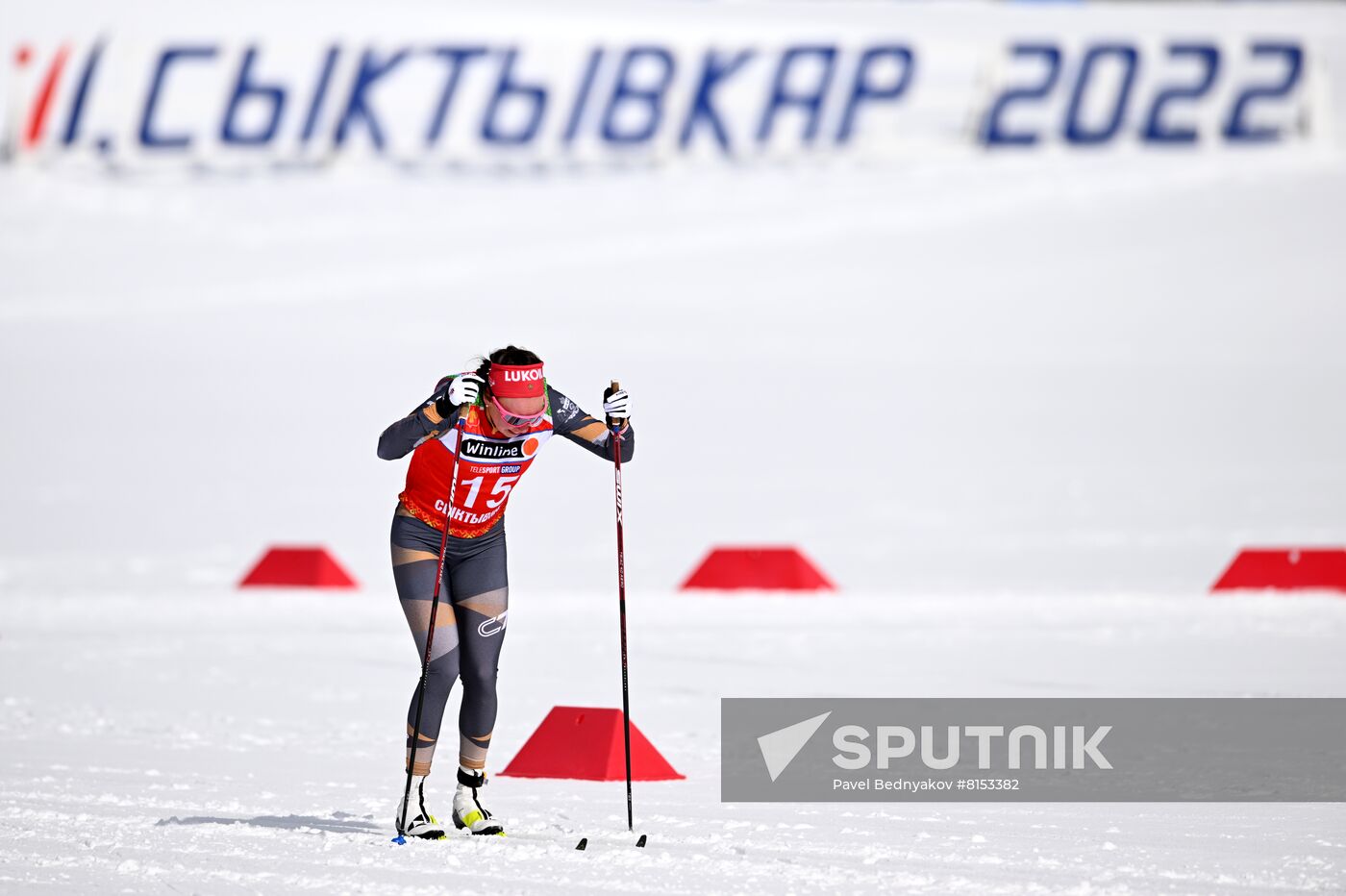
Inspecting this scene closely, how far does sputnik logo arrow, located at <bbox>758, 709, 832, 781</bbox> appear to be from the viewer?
7.64m

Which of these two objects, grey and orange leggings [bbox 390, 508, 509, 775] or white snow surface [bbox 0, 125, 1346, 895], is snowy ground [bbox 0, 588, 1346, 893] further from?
grey and orange leggings [bbox 390, 508, 509, 775]

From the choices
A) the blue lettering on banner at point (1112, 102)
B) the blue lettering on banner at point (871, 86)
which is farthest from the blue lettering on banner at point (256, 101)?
the blue lettering on banner at point (1112, 102)

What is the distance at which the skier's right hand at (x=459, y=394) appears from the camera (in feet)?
20.1

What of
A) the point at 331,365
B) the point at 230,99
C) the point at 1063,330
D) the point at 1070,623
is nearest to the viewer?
the point at 1070,623

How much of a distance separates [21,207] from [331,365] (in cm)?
967

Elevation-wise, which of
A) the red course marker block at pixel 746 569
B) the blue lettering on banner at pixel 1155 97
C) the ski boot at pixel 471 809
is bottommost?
the ski boot at pixel 471 809

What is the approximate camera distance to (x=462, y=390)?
6121 millimetres

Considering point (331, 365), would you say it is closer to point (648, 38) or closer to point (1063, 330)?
point (1063, 330)

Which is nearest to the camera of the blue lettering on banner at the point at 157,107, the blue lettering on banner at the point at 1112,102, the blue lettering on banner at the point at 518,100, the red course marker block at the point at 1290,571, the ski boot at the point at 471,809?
the ski boot at the point at 471,809

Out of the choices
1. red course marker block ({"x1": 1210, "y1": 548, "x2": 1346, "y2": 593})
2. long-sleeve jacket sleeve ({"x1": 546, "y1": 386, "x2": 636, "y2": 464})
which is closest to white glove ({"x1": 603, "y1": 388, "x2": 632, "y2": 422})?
long-sleeve jacket sleeve ({"x1": 546, "y1": 386, "x2": 636, "y2": 464})

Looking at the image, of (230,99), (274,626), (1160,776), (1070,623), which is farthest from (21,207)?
(1160,776)

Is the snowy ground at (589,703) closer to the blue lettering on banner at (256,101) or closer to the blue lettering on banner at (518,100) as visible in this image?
the blue lettering on banner at (518,100)

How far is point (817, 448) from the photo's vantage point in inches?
851

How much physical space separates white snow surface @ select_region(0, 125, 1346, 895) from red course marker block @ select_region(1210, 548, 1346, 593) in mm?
461
